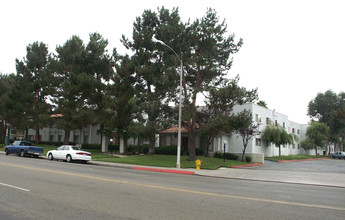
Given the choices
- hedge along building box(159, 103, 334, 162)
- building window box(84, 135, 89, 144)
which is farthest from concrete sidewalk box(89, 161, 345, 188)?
building window box(84, 135, 89, 144)

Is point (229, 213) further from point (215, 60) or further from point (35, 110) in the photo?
point (35, 110)

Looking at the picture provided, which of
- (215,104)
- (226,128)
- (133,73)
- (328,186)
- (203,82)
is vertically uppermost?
(133,73)

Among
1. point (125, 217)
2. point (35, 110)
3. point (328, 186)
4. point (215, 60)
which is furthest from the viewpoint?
point (35, 110)

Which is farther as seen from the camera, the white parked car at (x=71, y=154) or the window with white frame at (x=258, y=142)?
the window with white frame at (x=258, y=142)

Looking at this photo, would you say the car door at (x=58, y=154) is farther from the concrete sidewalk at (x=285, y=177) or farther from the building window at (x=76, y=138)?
the building window at (x=76, y=138)

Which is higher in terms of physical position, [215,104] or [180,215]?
[215,104]

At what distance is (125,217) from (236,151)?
30.9m

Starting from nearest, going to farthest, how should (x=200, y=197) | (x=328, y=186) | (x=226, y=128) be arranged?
1. (x=200, y=197)
2. (x=328, y=186)
3. (x=226, y=128)

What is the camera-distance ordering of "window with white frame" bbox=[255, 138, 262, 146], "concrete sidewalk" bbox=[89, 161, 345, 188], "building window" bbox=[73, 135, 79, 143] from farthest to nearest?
"building window" bbox=[73, 135, 79, 143] → "window with white frame" bbox=[255, 138, 262, 146] → "concrete sidewalk" bbox=[89, 161, 345, 188]

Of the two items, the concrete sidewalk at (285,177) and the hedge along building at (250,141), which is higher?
the hedge along building at (250,141)

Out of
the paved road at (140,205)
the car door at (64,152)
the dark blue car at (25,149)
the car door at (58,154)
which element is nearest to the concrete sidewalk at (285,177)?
the paved road at (140,205)

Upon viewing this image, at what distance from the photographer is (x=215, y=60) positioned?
25078 millimetres

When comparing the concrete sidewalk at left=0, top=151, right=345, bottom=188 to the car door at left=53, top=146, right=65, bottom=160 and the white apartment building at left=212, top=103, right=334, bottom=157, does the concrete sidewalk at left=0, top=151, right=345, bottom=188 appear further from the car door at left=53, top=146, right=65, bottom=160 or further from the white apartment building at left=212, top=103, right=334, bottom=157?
the white apartment building at left=212, top=103, right=334, bottom=157

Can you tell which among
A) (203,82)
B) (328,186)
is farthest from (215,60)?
(328,186)
